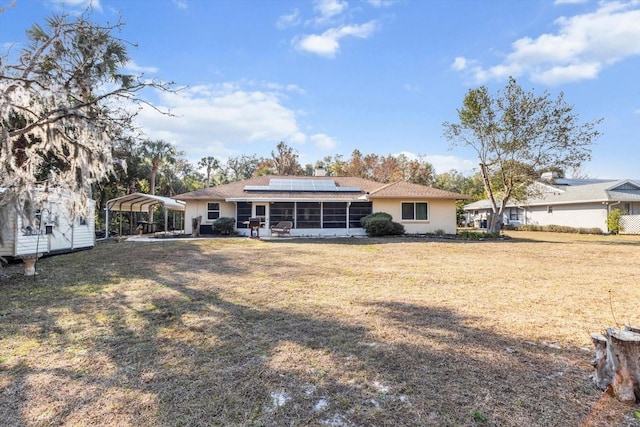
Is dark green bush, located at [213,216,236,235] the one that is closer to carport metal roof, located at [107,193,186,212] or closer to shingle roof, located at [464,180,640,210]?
carport metal roof, located at [107,193,186,212]

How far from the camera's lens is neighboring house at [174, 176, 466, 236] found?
1895cm

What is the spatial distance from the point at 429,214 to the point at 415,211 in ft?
2.83

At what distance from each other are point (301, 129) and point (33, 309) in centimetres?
2427

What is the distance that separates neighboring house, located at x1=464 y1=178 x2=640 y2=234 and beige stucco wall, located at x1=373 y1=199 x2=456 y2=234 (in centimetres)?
574

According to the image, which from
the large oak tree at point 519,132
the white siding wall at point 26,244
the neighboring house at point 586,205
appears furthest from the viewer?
the neighboring house at point 586,205

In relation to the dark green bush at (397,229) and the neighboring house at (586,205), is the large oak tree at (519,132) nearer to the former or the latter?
the neighboring house at (586,205)

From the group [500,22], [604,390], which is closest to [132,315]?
[604,390]

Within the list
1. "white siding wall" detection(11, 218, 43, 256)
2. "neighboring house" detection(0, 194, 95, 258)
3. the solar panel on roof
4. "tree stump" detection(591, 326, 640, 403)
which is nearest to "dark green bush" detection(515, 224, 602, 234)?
the solar panel on roof

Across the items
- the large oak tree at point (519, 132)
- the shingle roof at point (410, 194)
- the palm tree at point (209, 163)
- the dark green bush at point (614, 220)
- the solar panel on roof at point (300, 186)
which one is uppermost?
the palm tree at point (209, 163)

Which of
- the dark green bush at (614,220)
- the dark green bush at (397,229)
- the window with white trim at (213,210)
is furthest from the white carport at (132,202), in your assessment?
the dark green bush at (614,220)

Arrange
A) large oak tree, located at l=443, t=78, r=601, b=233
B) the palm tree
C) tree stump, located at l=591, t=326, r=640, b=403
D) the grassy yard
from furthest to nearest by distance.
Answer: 1. the palm tree
2. large oak tree, located at l=443, t=78, r=601, b=233
3. tree stump, located at l=591, t=326, r=640, b=403
4. the grassy yard

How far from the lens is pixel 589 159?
56.9ft

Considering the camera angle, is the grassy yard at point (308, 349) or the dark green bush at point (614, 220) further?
the dark green bush at point (614, 220)

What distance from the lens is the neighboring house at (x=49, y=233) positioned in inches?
283
